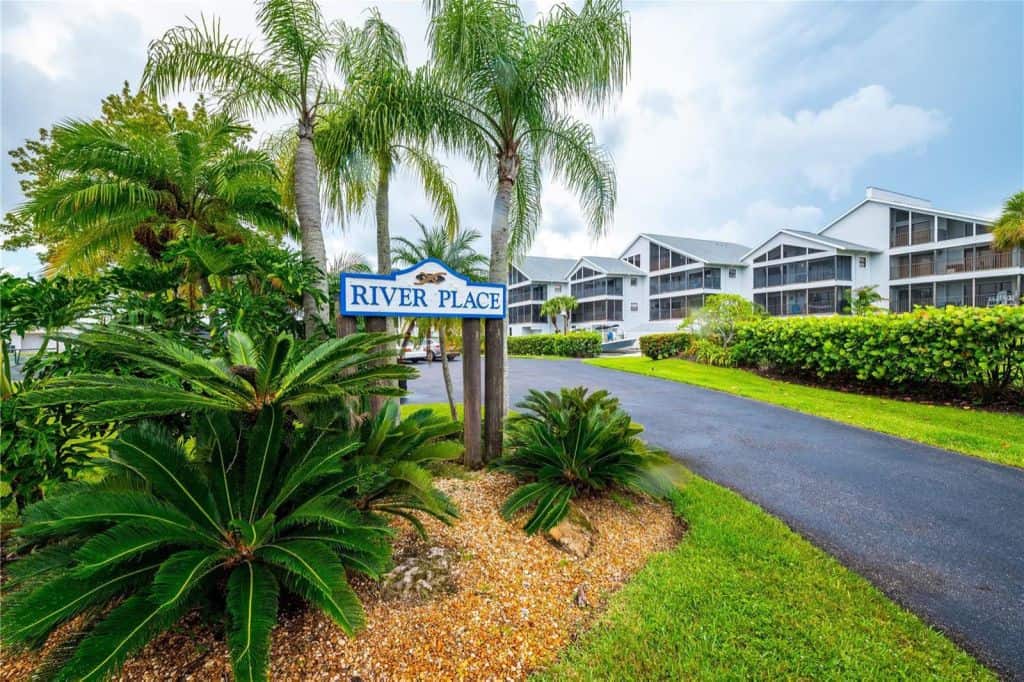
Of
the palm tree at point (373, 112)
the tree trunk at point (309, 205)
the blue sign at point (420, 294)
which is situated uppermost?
the palm tree at point (373, 112)

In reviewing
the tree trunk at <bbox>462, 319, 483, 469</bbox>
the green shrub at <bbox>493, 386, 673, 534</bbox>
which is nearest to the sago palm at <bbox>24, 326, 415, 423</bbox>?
the green shrub at <bbox>493, 386, 673, 534</bbox>

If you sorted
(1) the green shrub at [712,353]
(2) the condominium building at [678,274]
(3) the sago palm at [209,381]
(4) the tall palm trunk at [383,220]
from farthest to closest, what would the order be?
(2) the condominium building at [678,274], (1) the green shrub at [712,353], (4) the tall palm trunk at [383,220], (3) the sago palm at [209,381]

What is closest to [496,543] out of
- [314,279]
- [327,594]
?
[327,594]

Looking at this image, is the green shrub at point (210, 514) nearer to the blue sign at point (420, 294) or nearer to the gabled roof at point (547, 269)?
the blue sign at point (420, 294)

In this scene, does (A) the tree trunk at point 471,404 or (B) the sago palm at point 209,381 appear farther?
(A) the tree trunk at point 471,404

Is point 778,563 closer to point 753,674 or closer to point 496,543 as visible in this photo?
point 753,674

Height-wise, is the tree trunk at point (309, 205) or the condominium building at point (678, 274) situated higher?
the condominium building at point (678, 274)

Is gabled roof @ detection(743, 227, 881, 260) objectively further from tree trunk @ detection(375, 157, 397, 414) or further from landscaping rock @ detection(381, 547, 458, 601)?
landscaping rock @ detection(381, 547, 458, 601)

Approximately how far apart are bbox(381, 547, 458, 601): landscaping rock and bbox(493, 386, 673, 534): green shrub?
0.83m

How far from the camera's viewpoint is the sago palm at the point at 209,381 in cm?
217

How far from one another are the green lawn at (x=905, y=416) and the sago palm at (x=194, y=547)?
26.5 feet

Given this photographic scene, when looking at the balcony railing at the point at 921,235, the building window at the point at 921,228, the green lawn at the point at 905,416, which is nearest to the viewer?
the green lawn at the point at 905,416

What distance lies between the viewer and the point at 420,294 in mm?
4586

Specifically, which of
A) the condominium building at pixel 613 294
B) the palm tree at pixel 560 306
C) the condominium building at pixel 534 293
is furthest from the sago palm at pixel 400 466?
the condominium building at pixel 534 293
